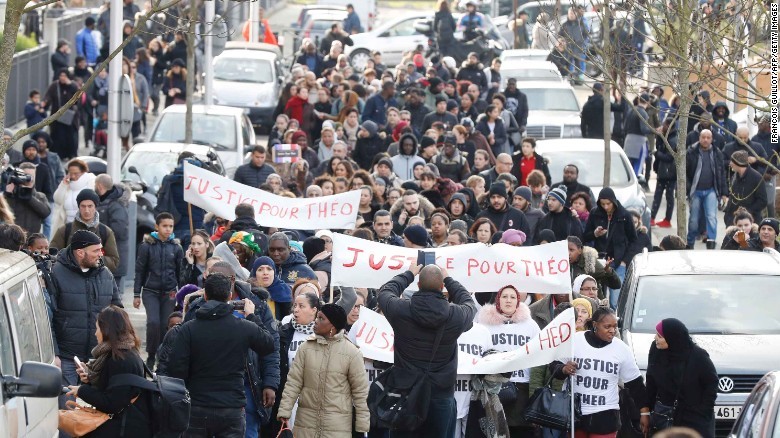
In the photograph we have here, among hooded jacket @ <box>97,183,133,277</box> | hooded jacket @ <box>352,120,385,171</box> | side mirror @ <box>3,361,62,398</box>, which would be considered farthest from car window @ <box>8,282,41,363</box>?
hooded jacket @ <box>352,120,385,171</box>

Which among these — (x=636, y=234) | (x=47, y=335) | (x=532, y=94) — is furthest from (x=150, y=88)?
(x=47, y=335)

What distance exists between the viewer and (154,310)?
1459cm

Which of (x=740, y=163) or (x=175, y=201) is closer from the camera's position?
(x=175, y=201)

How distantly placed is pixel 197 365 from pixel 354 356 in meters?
1.01

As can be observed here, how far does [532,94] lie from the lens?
32.1 meters

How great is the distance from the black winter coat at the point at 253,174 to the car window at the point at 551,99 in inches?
486

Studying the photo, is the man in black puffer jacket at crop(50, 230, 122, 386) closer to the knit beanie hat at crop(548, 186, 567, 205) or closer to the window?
the window

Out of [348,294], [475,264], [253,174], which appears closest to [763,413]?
[348,294]

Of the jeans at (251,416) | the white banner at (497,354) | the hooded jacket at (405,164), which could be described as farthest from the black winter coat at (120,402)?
the hooded jacket at (405,164)

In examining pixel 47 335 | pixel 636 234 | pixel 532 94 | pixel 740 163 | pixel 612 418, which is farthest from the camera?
pixel 532 94

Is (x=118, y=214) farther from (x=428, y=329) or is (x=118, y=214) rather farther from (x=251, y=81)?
(x=251, y=81)

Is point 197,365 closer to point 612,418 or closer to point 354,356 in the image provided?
point 354,356

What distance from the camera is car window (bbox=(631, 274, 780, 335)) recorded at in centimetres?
1252

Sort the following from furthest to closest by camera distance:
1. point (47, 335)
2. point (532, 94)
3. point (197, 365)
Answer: point (532, 94) < point (197, 365) < point (47, 335)
